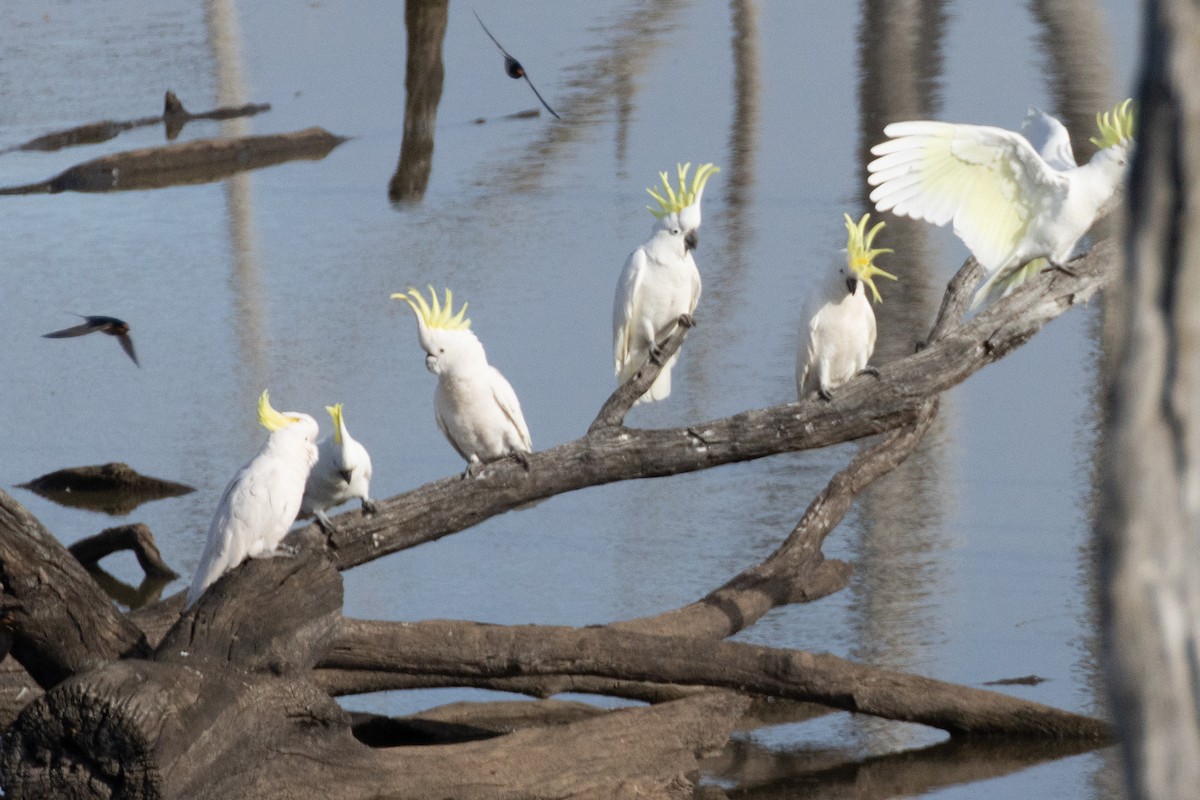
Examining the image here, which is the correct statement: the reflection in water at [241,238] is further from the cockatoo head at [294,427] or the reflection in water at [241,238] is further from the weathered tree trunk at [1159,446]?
the weathered tree trunk at [1159,446]

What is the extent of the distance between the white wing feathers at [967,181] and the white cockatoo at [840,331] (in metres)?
0.15

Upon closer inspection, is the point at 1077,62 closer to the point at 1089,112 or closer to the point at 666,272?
the point at 1089,112

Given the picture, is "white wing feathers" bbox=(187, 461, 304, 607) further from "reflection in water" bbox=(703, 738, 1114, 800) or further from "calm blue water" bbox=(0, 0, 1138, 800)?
"reflection in water" bbox=(703, 738, 1114, 800)

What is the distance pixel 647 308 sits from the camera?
177 inches

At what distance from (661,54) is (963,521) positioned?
786 centimetres

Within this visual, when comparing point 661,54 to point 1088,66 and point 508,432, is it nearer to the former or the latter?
point 1088,66

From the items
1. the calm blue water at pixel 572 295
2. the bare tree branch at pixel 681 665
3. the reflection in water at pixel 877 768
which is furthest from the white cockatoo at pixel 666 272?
the reflection in water at pixel 877 768

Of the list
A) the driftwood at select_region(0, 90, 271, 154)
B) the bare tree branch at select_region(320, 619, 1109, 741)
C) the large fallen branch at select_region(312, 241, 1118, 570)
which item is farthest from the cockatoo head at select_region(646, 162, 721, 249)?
the driftwood at select_region(0, 90, 271, 154)

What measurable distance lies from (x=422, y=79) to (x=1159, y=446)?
10.4 meters

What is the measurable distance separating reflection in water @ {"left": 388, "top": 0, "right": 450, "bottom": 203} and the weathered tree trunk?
9143 millimetres

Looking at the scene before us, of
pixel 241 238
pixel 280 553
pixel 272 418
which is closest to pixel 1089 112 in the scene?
pixel 241 238

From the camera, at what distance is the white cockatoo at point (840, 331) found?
14.0 ft

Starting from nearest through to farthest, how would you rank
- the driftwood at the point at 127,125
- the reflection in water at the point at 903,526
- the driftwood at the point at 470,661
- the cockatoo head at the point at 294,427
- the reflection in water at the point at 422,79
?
the driftwood at the point at 470,661
the cockatoo head at the point at 294,427
the reflection in water at the point at 903,526
the reflection in water at the point at 422,79
the driftwood at the point at 127,125

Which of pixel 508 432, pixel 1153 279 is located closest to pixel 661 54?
pixel 508 432
